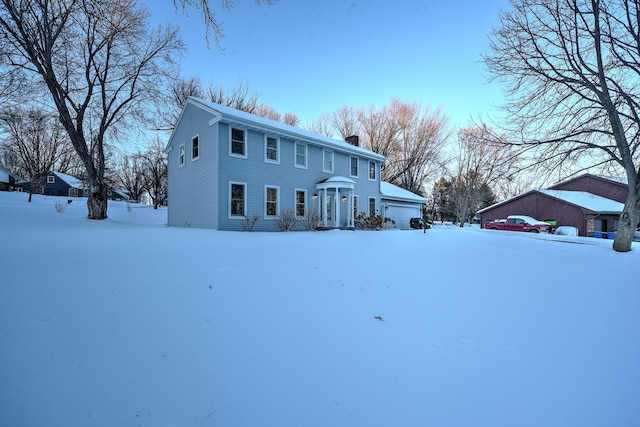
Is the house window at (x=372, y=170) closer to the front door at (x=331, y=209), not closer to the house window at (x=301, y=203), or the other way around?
the front door at (x=331, y=209)

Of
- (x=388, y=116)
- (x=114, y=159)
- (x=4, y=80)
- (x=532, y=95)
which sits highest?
(x=388, y=116)

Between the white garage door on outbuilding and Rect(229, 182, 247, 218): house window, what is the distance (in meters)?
10.8

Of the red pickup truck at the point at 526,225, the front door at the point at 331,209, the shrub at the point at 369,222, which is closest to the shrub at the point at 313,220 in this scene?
the front door at the point at 331,209

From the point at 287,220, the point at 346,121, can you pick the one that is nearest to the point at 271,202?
the point at 287,220

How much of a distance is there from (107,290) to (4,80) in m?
13.7

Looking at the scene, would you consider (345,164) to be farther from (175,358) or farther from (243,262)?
(175,358)

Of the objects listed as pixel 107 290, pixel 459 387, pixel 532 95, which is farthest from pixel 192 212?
pixel 532 95

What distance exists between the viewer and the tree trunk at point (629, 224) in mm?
8648

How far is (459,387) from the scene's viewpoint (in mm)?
2215

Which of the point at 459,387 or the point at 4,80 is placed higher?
the point at 4,80

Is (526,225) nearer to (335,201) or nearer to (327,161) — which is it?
(335,201)

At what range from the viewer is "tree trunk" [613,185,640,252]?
8648 mm

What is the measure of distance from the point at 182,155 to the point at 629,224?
18.8m

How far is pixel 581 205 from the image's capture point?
21375 millimetres
